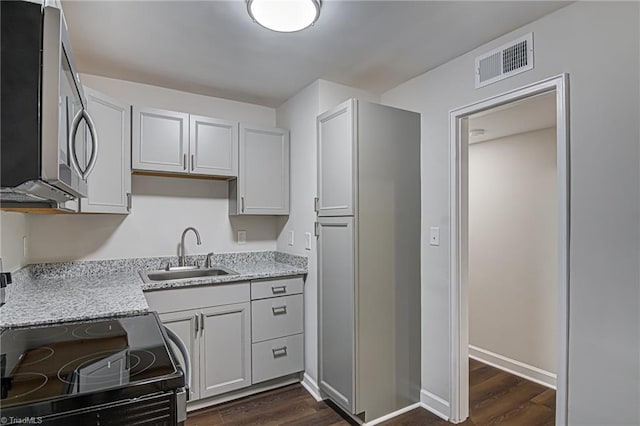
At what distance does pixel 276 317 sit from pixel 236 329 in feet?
1.03

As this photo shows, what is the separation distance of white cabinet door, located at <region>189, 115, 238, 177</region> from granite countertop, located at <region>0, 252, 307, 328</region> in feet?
2.53

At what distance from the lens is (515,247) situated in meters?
3.25

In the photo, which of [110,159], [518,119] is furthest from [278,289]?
[518,119]

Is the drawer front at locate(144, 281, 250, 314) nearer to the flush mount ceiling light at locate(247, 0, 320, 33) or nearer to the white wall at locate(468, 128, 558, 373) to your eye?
the flush mount ceiling light at locate(247, 0, 320, 33)

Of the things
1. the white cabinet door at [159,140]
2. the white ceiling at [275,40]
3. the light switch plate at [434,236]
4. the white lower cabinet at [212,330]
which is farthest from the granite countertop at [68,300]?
the light switch plate at [434,236]

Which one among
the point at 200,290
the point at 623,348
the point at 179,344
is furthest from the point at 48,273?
the point at 623,348

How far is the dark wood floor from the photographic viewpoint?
7.55 ft

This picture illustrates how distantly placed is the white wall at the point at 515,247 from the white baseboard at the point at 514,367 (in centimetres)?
4

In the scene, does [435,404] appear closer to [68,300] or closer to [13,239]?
[68,300]

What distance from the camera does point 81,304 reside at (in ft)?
5.25

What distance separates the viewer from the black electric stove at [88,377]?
869 mm

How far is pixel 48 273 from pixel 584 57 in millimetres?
3399

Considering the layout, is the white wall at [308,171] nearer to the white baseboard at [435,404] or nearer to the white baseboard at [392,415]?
the white baseboard at [392,415]

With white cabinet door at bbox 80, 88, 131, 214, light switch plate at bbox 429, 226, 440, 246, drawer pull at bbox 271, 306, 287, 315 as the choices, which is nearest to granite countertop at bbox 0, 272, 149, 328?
white cabinet door at bbox 80, 88, 131, 214
